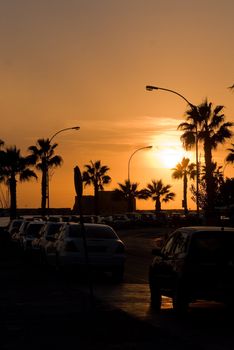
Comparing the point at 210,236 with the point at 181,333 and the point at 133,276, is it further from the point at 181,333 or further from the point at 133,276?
the point at 133,276

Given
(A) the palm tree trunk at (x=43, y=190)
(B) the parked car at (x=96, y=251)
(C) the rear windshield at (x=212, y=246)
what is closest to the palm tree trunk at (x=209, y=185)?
(B) the parked car at (x=96, y=251)

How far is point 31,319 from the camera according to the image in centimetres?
1395

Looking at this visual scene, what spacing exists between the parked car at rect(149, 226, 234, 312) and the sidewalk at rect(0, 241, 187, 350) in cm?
111

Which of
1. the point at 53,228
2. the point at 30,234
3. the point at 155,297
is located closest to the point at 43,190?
the point at 30,234

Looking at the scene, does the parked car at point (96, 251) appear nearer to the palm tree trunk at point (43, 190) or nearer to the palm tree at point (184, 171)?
the palm tree trunk at point (43, 190)

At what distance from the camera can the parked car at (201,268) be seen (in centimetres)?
1416

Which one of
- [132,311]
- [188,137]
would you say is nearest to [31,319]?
[132,311]

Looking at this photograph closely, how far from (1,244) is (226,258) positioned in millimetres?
22837

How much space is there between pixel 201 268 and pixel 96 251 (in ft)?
30.4

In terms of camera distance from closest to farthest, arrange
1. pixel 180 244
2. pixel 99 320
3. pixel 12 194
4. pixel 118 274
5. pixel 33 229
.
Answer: pixel 99 320 → pixel 180 244 → pixel 118 274 → pixel 33 229 → pixel 12 194

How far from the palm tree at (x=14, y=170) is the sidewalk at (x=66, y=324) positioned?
56.9m

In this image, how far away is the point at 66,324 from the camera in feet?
43.5

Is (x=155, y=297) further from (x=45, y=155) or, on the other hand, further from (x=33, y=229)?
(x=45, y=155)

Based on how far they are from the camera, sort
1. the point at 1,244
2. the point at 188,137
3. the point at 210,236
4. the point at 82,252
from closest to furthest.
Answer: the point at 210,236 < the point at 82,252 < the point at 1,244 < the point at 188,137
